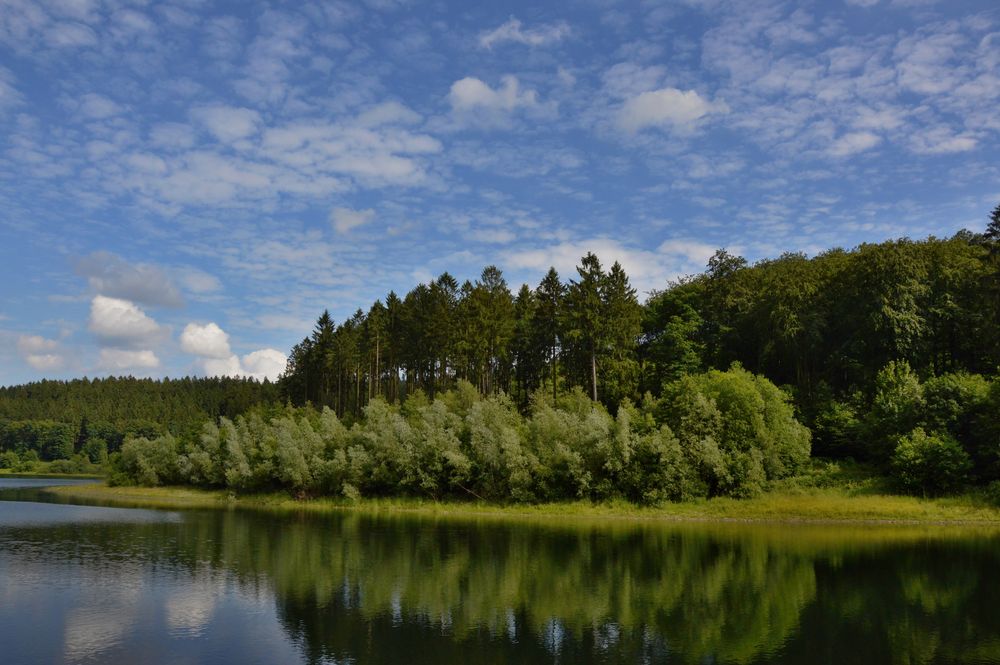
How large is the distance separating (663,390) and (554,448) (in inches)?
650

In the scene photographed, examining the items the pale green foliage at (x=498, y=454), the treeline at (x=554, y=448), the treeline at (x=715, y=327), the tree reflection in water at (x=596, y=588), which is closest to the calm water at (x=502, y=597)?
the tree reflection in water at (x=596, y=588)

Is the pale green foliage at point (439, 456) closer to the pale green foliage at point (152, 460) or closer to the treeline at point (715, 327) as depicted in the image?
the treeline at point (715, 327)

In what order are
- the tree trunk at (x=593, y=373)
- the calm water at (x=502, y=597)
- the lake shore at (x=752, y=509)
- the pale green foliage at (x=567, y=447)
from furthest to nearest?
the tree trunk at (x=593, y=373) < the pale green foliage at (x=567, y=447) < the lake shore at (x=752, y=509) < the calm water at (x=502, y=597)

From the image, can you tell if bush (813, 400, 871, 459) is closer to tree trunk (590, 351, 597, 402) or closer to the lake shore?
the lake shore

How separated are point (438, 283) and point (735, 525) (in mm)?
60079

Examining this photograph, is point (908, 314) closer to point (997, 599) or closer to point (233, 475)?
point (997, 599)

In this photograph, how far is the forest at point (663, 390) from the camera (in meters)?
68.0

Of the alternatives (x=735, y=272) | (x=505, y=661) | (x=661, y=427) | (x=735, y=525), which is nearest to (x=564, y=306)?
(x=661, y=427)

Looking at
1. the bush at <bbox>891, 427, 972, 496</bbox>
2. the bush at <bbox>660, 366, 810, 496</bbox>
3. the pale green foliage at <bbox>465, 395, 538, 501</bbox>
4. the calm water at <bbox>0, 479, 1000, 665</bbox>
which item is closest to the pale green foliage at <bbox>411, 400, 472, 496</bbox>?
the pale green foliage at <bbox>465, 395, 538, 501</bbox>

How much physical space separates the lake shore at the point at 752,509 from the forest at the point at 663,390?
1.91 m

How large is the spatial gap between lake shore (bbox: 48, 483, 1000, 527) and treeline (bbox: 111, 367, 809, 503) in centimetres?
169

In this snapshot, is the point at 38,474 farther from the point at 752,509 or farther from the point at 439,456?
the point at 752,509

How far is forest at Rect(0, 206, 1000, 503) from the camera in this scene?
6800 cm

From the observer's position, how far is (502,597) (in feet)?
103
